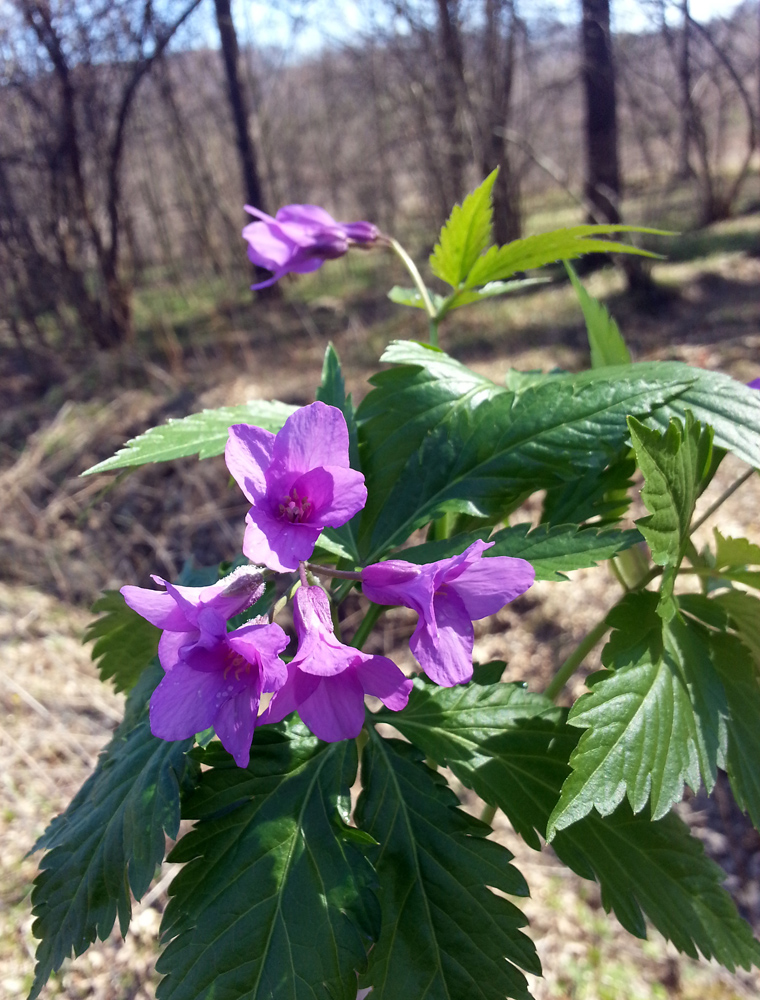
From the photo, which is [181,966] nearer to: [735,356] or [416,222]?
[735,356]

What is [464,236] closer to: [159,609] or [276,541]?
[276,541]

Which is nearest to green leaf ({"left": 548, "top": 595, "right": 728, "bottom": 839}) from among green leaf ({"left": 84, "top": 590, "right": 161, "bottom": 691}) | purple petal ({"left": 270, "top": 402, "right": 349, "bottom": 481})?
purple petal ({"left": 270, "top": 402, "right": 349, "bottom": 481})

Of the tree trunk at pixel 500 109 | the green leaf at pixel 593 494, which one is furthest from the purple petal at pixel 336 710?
the tree trunk at pixel 500 109

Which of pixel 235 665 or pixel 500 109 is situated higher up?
pixel 500 109

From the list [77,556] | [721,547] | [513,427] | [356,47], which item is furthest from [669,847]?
[356,47]

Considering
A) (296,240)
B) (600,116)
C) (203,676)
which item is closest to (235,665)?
(203,676)
